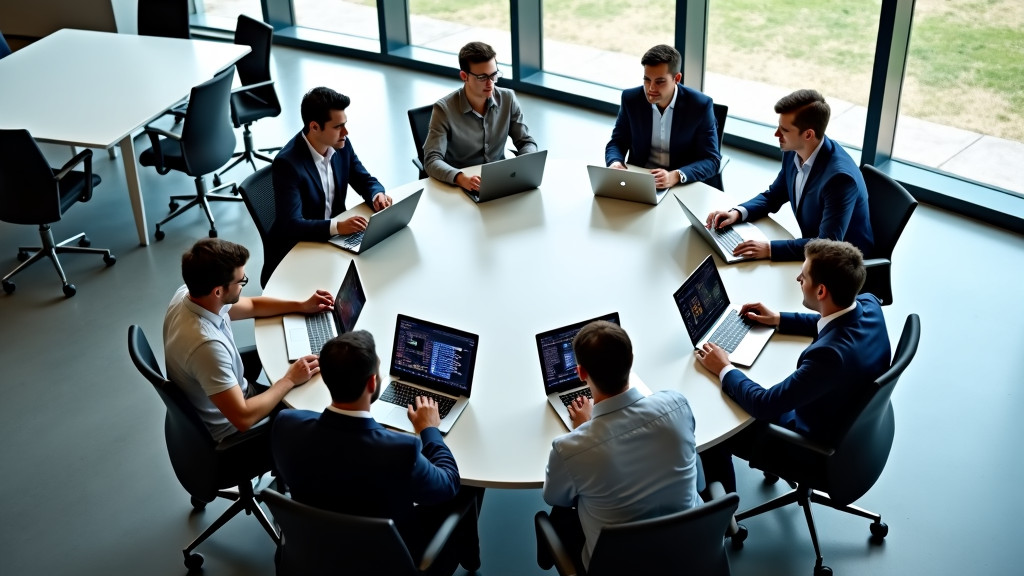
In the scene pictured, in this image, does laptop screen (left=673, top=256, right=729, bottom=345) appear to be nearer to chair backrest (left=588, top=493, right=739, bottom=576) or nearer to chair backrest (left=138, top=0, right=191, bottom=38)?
chair backrest (left=588, top=493, right=739, bottom=576)

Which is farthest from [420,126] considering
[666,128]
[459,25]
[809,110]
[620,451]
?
[459,25]

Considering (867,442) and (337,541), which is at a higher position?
(337,541)

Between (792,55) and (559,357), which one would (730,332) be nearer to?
(559,357)

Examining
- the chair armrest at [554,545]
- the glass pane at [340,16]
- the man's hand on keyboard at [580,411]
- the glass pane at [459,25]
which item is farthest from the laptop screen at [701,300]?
the glass pane at [340,16]

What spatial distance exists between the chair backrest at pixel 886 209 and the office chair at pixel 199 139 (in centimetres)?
387

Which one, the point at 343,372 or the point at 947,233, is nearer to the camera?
the point at 343,372

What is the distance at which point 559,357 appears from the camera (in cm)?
338

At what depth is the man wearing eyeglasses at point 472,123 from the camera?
5.02 m

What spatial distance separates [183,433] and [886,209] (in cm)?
323

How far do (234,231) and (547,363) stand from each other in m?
3.68

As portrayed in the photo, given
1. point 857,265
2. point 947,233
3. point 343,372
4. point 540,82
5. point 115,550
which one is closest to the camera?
A: point 343,372

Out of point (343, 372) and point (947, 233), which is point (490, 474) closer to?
point (343, 372)

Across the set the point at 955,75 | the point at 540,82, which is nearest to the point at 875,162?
the point at 955,75

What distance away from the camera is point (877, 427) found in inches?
132
